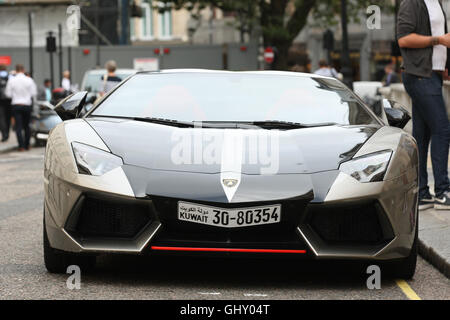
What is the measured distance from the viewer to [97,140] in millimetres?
5535

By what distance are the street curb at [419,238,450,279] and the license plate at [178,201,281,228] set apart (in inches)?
53.0

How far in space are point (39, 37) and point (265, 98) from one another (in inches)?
2076

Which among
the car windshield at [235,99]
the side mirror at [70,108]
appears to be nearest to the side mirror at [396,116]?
the car windshield at [235,99]

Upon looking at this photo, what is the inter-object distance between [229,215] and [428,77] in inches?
141

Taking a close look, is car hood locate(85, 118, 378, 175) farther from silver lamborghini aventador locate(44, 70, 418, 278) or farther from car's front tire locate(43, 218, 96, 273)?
car's front tire locate(43, 218, 96, 273)

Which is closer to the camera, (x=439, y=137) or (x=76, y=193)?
(x=76, y=193)

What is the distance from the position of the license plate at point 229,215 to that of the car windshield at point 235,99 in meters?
1.03

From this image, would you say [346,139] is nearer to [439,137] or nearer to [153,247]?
[153,247]

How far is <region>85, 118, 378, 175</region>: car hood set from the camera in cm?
526

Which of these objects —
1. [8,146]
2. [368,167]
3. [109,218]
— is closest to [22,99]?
[8,146]

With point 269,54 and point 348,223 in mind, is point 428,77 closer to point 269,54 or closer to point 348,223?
point 348,223

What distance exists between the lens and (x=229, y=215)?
5070 millimetres
